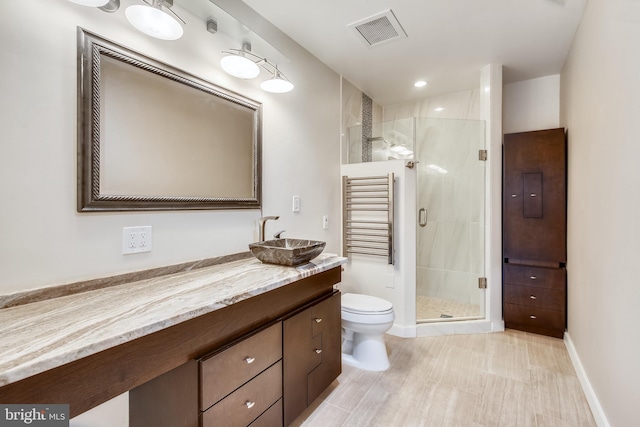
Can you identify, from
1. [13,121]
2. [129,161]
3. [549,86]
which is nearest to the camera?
[13,121]

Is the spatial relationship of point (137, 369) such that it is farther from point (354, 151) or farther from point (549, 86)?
point (549, 86)

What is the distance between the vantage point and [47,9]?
112 cm

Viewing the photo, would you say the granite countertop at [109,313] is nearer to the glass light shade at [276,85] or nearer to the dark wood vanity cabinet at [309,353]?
the dark wood vanity cabinet at [309,353]

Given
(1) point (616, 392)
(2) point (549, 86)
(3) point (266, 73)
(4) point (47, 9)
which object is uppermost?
(2) point (549, 86)

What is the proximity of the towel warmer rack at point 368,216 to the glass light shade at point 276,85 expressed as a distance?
1.20 metres

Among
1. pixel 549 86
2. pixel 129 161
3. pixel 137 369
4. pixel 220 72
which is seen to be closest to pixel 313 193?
pixel 220 72

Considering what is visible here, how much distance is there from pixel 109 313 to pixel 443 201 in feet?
10.2

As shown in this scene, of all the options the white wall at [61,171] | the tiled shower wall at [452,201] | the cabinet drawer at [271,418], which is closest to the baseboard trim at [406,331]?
the tiled shower wall at [452,201]

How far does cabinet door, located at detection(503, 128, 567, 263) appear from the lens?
2.59 meters

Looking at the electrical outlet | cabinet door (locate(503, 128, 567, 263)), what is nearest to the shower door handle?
cabinet door (locate(503, 128, 567, 263))

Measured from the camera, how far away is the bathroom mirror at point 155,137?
122 centimetres

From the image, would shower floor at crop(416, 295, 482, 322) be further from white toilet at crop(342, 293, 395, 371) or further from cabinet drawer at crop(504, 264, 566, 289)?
white toilet at crop(342, 293, 395, 371)

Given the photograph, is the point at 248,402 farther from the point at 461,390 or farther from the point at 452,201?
the point at 452,201

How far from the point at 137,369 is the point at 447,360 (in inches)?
85.9
